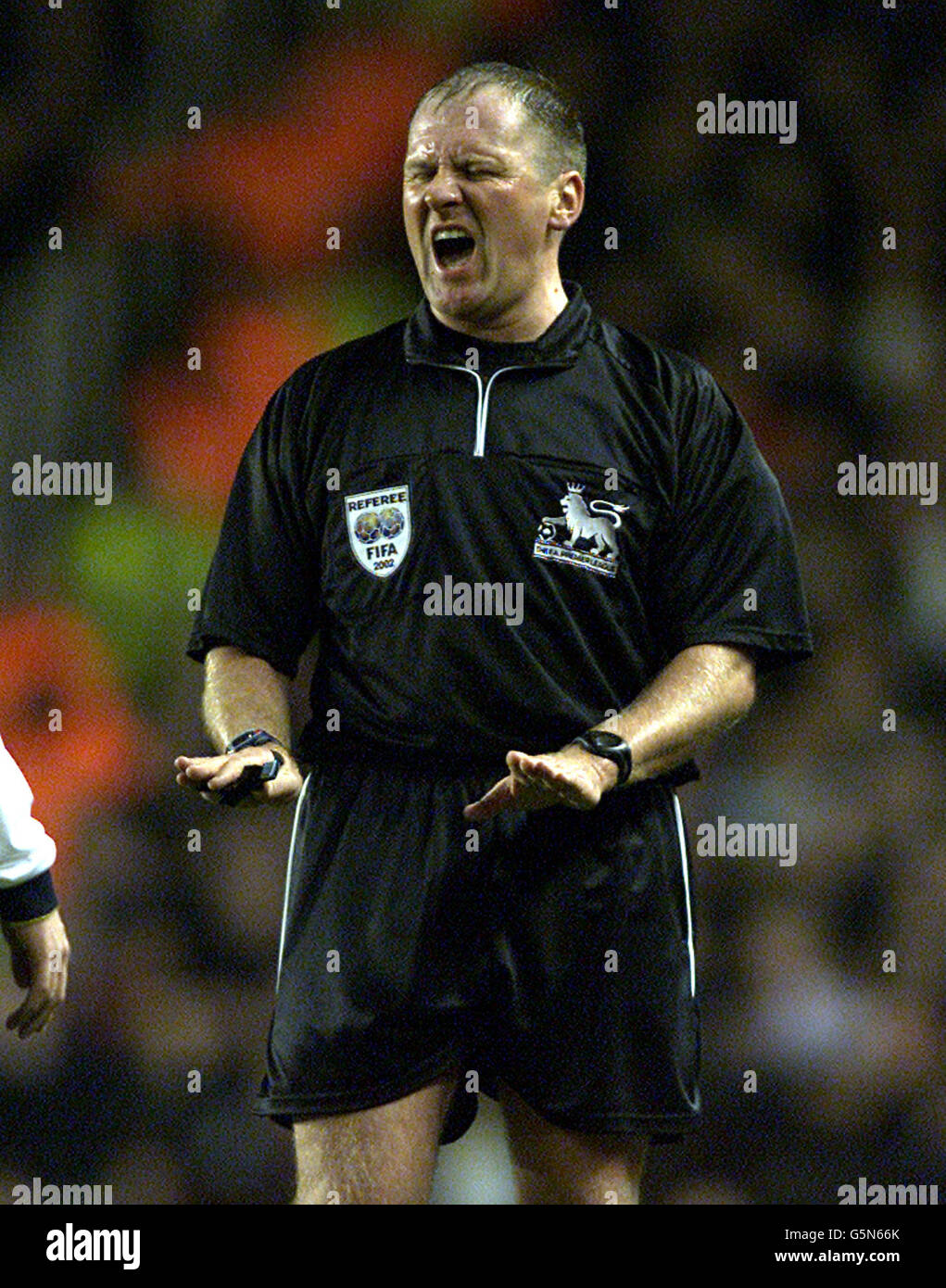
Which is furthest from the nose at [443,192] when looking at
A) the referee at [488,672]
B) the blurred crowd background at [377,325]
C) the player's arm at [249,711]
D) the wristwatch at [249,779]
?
the blurred crowd background at [377,325]

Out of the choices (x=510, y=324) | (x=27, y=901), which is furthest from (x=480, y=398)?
(x=27, y=901)

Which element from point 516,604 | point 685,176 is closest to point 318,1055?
point 516,604

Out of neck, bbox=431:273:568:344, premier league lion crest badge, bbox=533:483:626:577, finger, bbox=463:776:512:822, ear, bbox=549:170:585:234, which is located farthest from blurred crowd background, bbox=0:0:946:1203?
finger, bbox=463:776:512:822

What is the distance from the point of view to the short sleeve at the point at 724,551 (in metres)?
2.47

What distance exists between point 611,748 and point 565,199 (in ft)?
2.47

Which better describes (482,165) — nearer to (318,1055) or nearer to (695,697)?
(695,697)

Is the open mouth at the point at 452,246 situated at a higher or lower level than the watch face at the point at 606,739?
higher

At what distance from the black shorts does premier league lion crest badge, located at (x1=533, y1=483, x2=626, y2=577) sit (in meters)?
0.27

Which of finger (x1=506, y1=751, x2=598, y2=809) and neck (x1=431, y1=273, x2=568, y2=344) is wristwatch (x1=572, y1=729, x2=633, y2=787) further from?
neck (x1=431, y1=273, x2=568, y2=344)

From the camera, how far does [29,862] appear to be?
7.28 ft

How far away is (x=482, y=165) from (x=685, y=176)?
1454mm

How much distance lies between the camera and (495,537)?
2410 millimetres

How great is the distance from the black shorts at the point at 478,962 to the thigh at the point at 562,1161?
0.03 meters

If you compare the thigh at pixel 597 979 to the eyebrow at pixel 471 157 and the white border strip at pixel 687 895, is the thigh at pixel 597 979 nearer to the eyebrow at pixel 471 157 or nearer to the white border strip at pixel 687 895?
the white border strip at pixel 687 895
